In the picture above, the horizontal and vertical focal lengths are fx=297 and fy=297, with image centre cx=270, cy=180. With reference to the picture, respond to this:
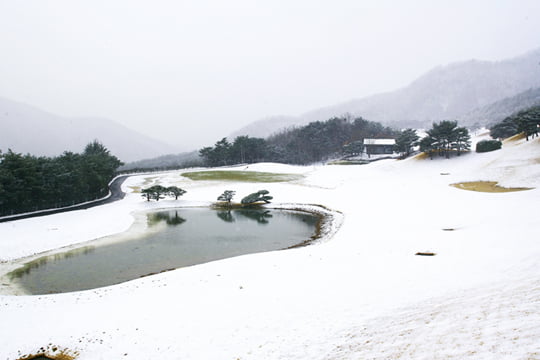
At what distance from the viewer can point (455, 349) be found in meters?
5.48

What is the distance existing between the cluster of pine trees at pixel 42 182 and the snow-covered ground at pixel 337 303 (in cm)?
1037

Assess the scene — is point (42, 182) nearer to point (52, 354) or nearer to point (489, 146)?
point (52, 354)

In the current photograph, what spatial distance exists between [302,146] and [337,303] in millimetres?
93174

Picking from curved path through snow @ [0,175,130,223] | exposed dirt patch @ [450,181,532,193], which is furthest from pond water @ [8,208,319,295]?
exposed dirt patch @ [450,181,532,193]

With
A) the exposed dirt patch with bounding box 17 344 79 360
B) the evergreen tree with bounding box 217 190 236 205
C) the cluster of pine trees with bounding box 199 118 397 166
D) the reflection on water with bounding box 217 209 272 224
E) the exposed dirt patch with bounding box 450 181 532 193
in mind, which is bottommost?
the reflection on water with bounding box 217 209 272 224

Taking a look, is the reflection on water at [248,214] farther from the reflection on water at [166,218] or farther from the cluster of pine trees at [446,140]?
the cluster of pine trees at [446,140]

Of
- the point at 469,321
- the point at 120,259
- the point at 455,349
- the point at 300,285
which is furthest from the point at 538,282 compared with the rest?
the point at 120,259

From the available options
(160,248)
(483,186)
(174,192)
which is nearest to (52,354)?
(160,248)

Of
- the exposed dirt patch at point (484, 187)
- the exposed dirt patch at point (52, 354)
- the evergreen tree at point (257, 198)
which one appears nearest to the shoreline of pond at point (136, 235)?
the evergreen tree at point (257, 198)

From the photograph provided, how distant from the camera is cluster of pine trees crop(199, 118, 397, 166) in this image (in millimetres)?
87688

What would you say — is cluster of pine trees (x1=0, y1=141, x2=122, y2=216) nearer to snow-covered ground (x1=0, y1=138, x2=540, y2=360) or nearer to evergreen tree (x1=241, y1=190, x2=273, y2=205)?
snow-covered ground (x1=0, y1=138, x2=540, y2=360)

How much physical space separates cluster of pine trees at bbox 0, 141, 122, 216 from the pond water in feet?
39.0

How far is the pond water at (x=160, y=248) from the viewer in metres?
15.7

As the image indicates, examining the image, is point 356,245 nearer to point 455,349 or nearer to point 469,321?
point 469,321
